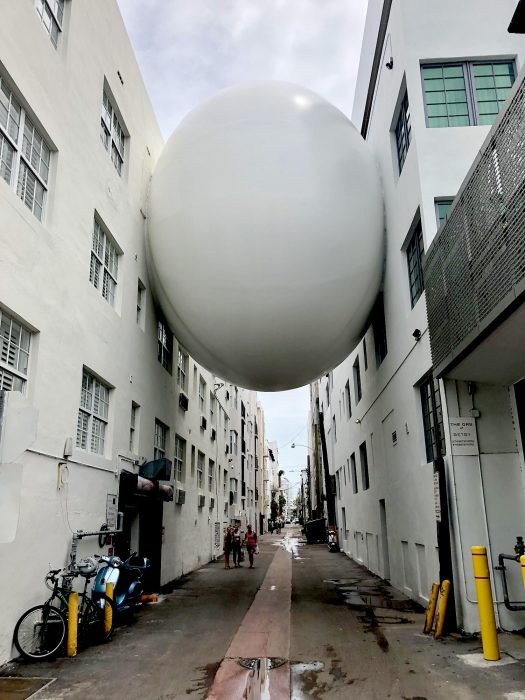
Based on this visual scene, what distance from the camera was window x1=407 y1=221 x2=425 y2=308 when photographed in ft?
35.1

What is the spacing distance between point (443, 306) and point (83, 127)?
23.0 ft

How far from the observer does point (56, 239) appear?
827 centimetres

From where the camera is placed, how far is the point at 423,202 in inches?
380

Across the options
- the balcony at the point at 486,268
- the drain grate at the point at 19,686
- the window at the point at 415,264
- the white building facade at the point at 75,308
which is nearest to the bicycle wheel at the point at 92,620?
the white building facade at the point at 75,308

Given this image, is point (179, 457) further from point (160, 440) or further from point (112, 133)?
point (112, 133)

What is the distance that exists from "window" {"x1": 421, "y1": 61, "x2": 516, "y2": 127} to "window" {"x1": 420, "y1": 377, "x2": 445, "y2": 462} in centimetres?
501

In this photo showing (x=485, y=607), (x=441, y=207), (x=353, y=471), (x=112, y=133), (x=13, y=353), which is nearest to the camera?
(x=485, y=607)

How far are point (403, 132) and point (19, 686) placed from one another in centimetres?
1169

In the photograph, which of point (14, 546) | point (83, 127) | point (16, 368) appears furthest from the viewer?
point (83, 127)

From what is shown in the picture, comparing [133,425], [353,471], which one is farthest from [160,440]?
[353,471]

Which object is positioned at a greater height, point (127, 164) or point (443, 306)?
point (127, 164)

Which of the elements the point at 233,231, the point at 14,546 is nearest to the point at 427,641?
the point at 14,546

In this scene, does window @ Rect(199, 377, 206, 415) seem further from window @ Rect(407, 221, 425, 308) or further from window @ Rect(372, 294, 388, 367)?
window @ Rect(407, 221, 425, 308)

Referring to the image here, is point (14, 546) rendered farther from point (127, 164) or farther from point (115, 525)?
point (127, 164)
